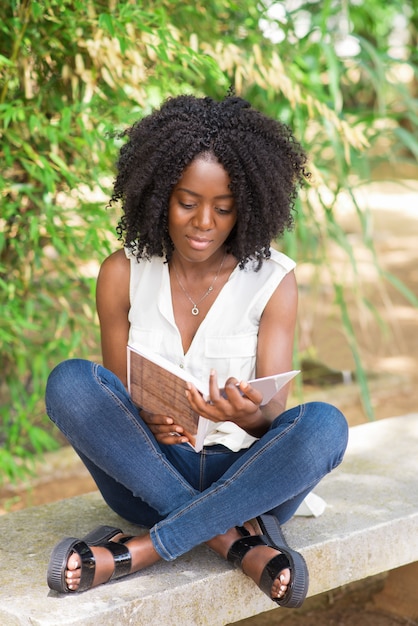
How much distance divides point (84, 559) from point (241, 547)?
325mm

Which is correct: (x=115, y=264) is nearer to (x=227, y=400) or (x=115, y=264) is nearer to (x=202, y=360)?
(x=202, y=360)

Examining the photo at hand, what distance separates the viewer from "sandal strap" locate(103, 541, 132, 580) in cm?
190

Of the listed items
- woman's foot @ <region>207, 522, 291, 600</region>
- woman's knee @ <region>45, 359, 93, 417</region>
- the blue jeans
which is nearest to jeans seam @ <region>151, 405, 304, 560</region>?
the blue jeans

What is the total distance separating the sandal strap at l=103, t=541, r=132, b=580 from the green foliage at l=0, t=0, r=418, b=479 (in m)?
0.92

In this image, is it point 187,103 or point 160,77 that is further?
point 160,77

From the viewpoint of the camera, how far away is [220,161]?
2.00 m

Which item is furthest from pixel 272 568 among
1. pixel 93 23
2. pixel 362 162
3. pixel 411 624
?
pixel 362 162

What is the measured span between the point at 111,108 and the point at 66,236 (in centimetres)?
39

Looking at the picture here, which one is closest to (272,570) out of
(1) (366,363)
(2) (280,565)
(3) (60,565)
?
(2) (280,565)

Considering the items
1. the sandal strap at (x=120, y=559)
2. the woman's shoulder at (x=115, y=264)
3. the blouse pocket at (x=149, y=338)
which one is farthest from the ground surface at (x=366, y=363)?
the woman's shoulder at (x=115, y=264)

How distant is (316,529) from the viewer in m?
2.18

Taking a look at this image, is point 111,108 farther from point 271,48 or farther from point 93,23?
point 271,48

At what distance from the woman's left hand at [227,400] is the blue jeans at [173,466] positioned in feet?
0.39

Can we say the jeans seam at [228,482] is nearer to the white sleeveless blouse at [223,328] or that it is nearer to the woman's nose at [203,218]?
the white sleeveless blouse at [223,328]
